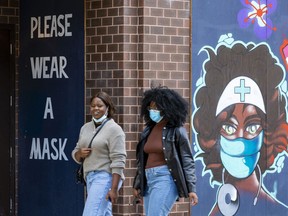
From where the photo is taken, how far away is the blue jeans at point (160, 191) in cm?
960

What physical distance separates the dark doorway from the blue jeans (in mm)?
3582

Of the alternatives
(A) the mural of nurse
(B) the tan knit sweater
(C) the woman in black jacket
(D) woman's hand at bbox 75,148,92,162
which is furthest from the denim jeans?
(A) the mural of nurse

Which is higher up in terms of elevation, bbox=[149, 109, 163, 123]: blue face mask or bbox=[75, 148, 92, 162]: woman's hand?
bbox=[149, 109, 163, 123]: blue face mask

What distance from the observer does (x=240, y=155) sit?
1273cm

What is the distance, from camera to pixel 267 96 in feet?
42.9

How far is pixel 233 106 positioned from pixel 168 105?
2.95 meters

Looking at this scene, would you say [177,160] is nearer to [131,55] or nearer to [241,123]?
[131,55]

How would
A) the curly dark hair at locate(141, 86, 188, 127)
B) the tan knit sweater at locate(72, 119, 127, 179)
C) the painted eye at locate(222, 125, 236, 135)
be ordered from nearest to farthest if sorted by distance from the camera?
the curly dark hair at locate(141, 86, 188, 127) → the tan knit sweater at locate(72, 119, 127, 179) → the painted eye at locate(222, 125, 236, 135)

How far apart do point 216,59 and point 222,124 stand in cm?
83

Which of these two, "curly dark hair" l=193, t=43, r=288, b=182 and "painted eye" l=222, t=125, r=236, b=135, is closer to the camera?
"curly dark hair" l=193, t=43, r=288, b=182

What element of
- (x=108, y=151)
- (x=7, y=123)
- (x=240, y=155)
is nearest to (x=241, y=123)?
(x=240, y=155)

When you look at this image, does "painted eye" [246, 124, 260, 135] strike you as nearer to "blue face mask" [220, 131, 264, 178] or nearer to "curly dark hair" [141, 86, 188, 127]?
"blue face mask" [220, 131, 264, 178]

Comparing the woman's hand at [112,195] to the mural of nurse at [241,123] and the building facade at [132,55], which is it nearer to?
the building facade at [132,55]

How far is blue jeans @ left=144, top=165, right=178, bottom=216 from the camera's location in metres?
9.60
